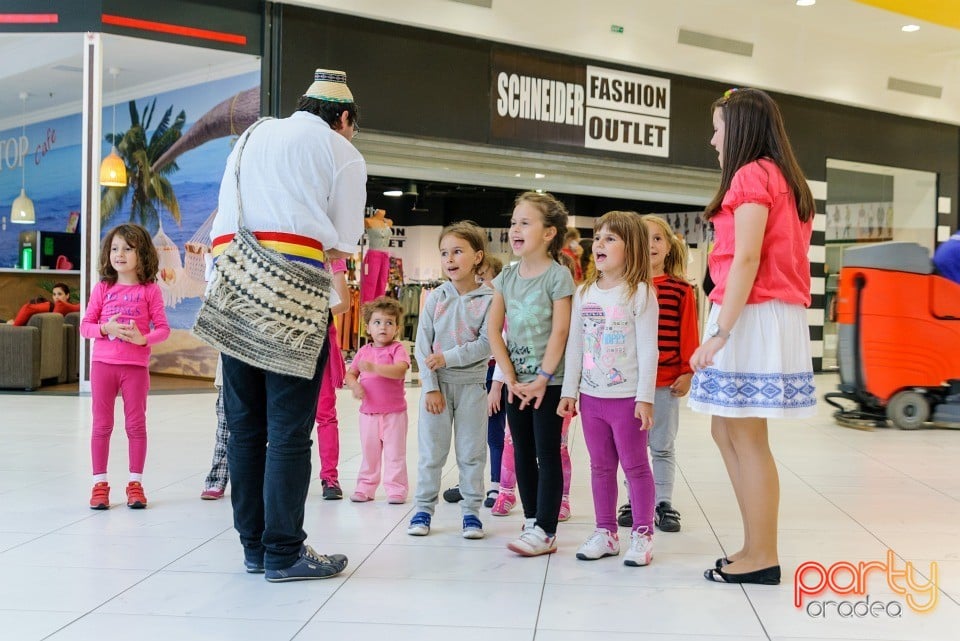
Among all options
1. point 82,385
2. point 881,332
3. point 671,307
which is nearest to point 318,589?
point 671,307

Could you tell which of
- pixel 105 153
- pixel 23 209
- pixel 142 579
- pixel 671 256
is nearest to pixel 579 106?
pixel 105 153

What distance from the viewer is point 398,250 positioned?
14883 millimetres

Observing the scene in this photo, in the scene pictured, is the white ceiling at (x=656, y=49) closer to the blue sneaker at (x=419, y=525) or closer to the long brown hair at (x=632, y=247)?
the long brown hair at (x=632, y=247)

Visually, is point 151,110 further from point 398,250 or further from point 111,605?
point 111,605

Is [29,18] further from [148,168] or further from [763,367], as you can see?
[763,367]

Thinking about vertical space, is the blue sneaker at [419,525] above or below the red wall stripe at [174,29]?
below

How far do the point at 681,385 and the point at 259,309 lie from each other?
165cm

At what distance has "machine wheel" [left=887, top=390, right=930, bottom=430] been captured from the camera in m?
6.38

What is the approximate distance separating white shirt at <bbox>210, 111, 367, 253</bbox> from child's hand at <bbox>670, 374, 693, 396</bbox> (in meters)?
1.46

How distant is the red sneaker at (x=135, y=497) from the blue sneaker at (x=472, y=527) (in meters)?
1.26

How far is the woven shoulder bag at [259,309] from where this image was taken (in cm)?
252

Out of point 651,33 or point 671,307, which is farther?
point 651,33

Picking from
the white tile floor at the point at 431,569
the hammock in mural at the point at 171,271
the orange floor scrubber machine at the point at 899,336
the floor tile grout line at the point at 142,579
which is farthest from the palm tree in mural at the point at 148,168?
the floor tile grout line at the point at 142,579

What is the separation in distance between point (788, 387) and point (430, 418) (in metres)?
1.29
